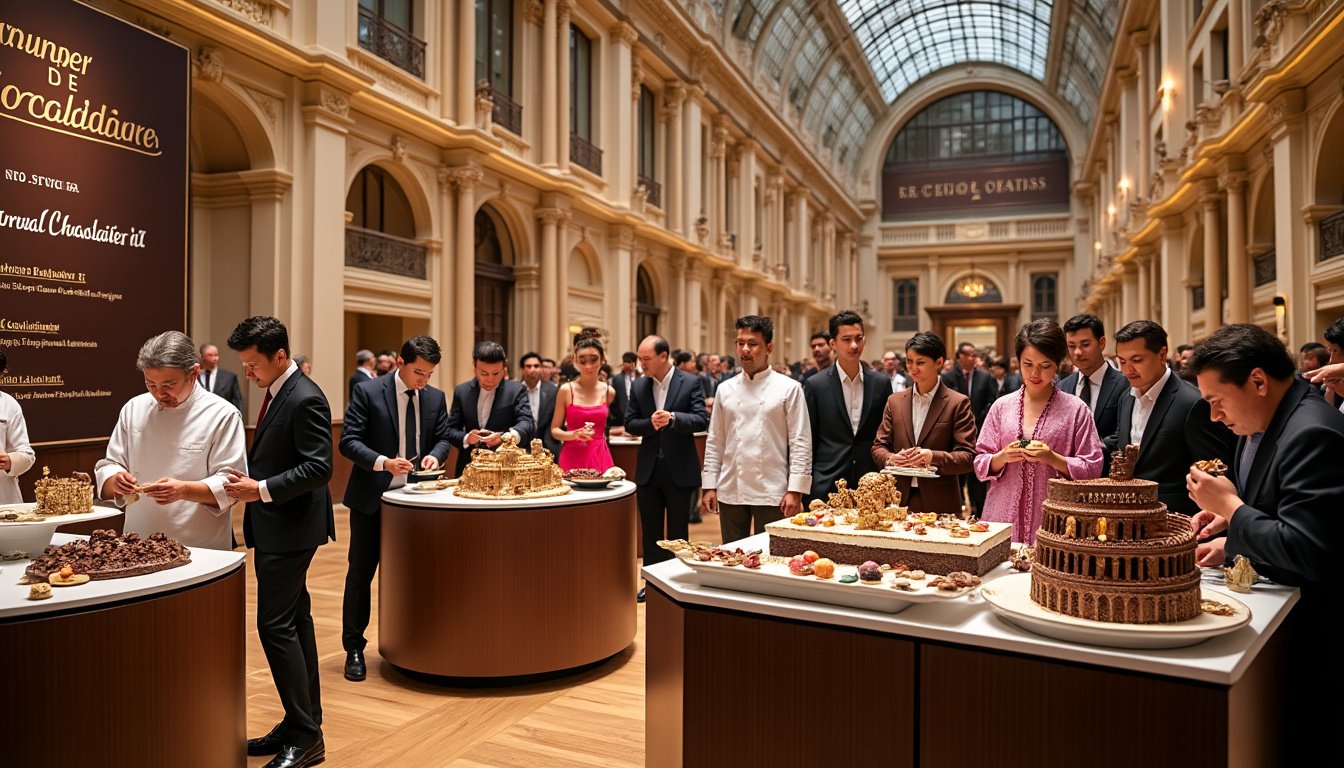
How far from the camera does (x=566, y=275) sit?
16000 mm

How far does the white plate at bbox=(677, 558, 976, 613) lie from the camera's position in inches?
91.9

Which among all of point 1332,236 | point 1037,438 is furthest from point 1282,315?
point 1037,438

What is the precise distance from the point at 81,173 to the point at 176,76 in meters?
1.45

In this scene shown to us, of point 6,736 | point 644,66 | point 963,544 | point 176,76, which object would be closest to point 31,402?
point 176,76

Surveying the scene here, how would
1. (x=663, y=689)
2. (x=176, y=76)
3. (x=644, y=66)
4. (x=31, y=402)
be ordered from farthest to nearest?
(x=644, y=66), (x=176, y=76), (x=31, y=402), (x=663, y=689)

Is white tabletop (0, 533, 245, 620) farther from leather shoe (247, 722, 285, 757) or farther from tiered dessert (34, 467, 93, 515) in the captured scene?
leather shoe (247, 722, 285, 757)

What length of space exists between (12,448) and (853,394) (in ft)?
15.2

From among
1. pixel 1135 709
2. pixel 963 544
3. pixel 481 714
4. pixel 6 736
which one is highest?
pixel 963 544

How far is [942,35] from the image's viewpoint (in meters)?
37.9

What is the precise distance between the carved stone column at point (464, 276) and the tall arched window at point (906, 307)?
29209mm

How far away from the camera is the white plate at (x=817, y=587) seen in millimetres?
2334

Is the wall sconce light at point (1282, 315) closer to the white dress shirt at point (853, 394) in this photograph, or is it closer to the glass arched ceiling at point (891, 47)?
the white dress shirt at point (853, 394)

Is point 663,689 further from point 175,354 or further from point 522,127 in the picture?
point 522,127

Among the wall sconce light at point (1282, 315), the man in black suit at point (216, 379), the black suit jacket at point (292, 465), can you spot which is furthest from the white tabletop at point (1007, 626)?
the wall sconce light at point (1282, 315)
